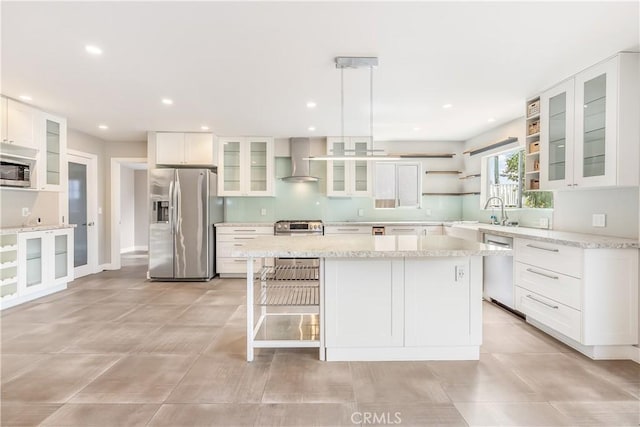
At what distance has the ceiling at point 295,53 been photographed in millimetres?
2117

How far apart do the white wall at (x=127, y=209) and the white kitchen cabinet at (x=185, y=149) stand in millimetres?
4337

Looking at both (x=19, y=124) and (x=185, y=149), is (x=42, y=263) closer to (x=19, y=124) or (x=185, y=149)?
(x=19, y=124)

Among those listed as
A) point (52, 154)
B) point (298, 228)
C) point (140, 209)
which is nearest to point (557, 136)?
point (298, 228)

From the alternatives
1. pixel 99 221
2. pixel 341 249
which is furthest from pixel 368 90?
pixel 99 221

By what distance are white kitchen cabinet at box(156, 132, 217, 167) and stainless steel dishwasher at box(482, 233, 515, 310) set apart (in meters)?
4.32

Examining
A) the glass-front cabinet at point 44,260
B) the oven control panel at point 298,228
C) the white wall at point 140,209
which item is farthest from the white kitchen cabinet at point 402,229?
the white wall at point 140,209

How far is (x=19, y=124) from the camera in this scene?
393cm

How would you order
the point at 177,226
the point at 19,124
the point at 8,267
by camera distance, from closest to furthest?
the point at 8,267
the point at 19,124
the point at 177,226

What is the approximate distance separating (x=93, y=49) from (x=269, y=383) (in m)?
2.85

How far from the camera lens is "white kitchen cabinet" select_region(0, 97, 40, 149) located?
376cm

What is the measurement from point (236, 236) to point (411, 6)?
4309 mm

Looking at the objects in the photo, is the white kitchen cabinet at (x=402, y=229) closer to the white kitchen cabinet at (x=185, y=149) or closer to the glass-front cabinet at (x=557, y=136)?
the glass-front cabinet at (x=557, y=136)

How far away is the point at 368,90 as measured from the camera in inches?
137

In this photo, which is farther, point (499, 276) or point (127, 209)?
point (127, 209)
